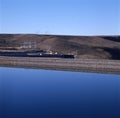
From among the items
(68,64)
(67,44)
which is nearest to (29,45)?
(67,44)

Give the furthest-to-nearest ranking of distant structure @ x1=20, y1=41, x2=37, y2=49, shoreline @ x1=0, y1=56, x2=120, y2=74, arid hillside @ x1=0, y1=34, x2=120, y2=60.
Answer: distant structure @ x1=20, y1=41, x2=37, y2=49 < arid hillside @ x1=0, y1=34, x2=120, y2=60 < shoreline @ x1=0, y1=56, x2=120, y2=74

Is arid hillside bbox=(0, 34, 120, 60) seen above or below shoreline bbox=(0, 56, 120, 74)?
above

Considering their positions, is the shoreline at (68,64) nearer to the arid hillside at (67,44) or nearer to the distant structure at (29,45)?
the arid hillside at (67,44)

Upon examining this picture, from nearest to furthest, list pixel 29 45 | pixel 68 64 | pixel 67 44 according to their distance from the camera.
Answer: pixel 68 64 → pixel 67 44 → pixel 29 45

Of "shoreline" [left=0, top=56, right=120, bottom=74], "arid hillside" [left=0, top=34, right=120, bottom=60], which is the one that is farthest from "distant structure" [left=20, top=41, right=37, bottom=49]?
"shoreline" [left=0, top=56, right=120, bottom=74]

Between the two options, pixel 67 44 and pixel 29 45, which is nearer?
pixel 67 44

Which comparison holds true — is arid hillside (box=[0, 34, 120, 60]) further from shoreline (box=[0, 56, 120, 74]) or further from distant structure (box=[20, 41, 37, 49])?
shoreline (box=[0, 56, 120, 74])

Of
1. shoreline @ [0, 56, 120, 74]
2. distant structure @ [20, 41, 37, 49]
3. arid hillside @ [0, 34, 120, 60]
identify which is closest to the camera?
shoreline @ [0, 56, 120, 74]

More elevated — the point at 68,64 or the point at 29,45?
the point at 29,45

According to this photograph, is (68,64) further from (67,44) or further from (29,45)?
(29,45)

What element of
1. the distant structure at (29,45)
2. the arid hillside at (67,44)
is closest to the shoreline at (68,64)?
the arid hillside at (67,44)
